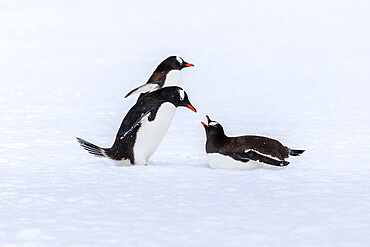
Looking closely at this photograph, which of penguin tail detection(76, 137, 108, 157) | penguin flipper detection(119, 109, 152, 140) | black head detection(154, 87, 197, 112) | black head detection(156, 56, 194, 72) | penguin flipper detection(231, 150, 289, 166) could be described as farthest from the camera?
black head detection(156, 56, 194, 72)

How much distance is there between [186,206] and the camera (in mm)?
3301

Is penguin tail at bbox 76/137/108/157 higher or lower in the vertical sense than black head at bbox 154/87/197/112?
lower

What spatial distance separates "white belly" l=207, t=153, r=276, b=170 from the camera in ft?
14.2

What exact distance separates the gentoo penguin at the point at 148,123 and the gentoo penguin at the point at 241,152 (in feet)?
0.94

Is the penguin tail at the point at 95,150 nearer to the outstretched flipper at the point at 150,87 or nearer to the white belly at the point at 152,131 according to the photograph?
the white belly at the point at 152,131

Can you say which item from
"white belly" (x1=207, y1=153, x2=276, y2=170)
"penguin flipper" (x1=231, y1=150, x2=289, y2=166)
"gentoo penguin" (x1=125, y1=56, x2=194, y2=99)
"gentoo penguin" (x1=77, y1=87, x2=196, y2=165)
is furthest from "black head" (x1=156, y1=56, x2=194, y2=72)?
"penguin flipper" (x1=231, y1=150, x2=289, y2=166)

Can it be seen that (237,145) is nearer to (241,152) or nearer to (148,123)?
(241,152)

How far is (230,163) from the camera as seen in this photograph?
433 centimetres

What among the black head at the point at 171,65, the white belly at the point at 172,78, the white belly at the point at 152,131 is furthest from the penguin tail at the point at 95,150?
the black head at the point at 171,65

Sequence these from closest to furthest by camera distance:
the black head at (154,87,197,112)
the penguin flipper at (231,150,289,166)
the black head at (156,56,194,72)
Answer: the penguin flipper at (231,150,289,166) → the black head at (154,87,197,112) → the black head at (156,56,194,72)

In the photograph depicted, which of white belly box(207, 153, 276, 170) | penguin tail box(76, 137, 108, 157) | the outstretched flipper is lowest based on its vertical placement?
white belly box(207, 153, 276, 170)

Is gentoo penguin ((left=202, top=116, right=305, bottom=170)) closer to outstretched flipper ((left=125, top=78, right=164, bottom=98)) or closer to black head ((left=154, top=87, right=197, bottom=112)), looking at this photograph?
black head ((left=154, top=87, right=197, bottom=112))

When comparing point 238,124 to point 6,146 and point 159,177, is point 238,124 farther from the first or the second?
point 159,177

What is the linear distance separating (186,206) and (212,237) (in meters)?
0.55
